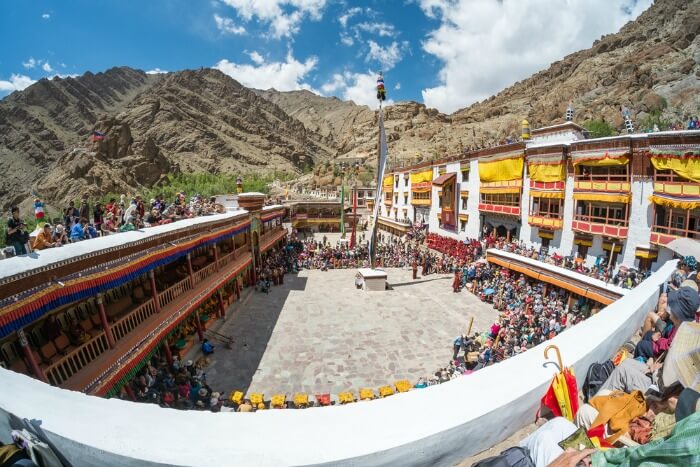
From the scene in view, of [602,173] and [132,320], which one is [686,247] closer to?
[602,173]

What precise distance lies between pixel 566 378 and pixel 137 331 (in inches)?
405

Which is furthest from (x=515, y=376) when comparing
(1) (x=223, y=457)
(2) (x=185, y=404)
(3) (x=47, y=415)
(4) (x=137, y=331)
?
(2) (x=185, y=404)

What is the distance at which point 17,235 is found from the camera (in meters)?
6.68

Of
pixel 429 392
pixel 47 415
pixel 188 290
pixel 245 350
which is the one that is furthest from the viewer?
pixel 245 350

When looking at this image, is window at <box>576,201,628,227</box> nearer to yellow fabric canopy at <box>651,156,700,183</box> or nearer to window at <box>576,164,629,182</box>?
window at <box>576,164,629,182</box>

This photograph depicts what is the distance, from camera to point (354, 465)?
230 centimetres

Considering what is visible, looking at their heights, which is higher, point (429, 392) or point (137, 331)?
point (429, 392)

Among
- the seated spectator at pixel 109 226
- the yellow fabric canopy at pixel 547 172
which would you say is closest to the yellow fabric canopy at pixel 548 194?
the yellow fabric canopy at pixel 547 172

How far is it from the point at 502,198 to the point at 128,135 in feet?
317

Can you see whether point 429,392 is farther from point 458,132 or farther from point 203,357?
point 458,132

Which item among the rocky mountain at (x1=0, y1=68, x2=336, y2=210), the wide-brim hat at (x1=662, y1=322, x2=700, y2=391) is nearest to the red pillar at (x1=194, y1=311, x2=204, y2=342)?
the wide-brim hat at (x1=662, y1=322, x2=700, y2=391)

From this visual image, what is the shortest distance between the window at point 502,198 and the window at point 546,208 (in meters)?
1.46

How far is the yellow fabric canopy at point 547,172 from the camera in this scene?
791 inches

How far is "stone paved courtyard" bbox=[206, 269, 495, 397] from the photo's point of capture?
39.5 feet
